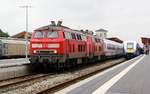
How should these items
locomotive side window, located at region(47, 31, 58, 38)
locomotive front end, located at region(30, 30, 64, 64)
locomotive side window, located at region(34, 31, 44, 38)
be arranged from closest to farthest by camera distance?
locomotive front end, located at region(30, 30, 64, 64) < locomotive side window, located at region(47, 31, 58, 38) < locomotive side window, located at region(34, 31, 44, 38)

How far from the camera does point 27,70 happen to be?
2503 cm

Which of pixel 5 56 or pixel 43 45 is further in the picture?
pixel 5 56

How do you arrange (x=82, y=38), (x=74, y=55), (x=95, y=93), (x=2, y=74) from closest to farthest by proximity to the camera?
(x=95, y=93) → (x=2, y=74) → (x=74, y=55) → (x=82, y=38)

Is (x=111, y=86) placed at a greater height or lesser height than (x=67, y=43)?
lesser

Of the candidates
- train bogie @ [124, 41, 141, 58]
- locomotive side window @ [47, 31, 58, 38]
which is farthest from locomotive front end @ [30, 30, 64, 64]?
train bogie @ [124, 41, 141, 58]

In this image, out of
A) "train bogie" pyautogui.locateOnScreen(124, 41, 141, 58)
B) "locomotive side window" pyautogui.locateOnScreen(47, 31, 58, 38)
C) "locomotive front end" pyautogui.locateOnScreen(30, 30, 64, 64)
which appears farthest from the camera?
"train bogie" pyautogui.locateOnScreen(124, 41, 141, 58)

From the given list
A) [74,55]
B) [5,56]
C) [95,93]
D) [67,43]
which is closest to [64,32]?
[67,43]

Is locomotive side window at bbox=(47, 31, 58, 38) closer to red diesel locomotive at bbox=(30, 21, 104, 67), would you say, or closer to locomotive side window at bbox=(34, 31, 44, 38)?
red diesel locomotive at bbox=(30, 21, 104, 67)

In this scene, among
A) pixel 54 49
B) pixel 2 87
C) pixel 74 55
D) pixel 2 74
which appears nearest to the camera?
pixel 2 87

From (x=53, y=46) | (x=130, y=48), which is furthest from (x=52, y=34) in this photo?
(x=130, y=48)

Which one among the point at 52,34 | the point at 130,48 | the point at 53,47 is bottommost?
the point at 53,47

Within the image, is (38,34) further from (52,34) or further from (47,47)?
(47,47)

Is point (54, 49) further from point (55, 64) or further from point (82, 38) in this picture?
point (82, 38)

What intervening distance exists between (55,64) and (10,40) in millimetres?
32804
